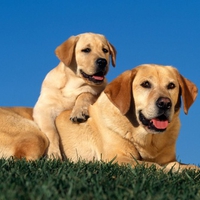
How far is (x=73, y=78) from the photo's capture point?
8070 millimetres

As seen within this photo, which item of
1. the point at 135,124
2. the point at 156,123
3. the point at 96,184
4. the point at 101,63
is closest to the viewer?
the point at 96,184

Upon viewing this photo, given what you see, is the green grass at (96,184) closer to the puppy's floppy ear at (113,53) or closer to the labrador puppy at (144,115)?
the labrador puppy at (144,115)

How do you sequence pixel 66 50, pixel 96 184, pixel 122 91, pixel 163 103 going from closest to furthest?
pixel 96 184
pixel 163 103
pixel 122 91
pixel 66 50

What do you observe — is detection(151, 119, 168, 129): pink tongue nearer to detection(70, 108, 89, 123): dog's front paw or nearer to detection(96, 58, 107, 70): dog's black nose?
detection(70, 108, 89, 123): dog's front paw

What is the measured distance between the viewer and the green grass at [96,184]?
321 centimetres

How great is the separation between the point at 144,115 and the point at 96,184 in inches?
86.8

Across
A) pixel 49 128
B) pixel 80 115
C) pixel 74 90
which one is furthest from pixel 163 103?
pixel 74 90

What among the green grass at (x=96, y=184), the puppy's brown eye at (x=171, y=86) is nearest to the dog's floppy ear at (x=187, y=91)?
the puppy's brown eye at (x=171, y=86)

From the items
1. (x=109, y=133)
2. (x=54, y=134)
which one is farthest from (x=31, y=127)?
(x=109, y=133)

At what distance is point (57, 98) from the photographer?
801cm

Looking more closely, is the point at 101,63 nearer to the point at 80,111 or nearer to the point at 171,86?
the point at 80,111

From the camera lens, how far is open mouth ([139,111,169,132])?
5.71 meters

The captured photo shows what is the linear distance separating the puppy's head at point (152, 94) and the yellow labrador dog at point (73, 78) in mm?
1730

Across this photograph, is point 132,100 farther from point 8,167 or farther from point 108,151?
point 8,167
